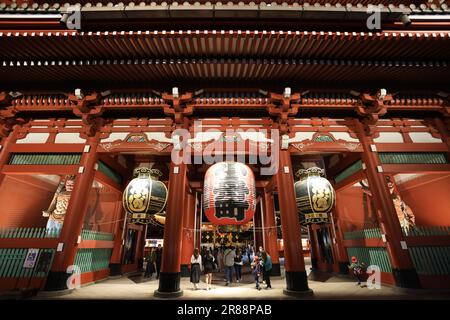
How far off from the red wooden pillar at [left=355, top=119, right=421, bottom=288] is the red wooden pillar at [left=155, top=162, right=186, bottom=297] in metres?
5.59

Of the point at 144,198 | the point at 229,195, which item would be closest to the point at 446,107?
the point at 229,195

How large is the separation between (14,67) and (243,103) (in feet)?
20.3

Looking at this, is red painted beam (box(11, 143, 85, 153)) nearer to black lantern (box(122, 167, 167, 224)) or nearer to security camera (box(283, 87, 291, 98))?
black lantern (box(122, 167, 167, 224))

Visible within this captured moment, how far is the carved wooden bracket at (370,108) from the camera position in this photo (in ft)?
20.9

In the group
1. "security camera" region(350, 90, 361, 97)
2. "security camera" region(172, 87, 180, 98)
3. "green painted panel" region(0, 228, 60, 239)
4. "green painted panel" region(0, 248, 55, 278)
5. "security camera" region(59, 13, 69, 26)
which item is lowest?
"green painted panel" region(0, 248, 55, 278)

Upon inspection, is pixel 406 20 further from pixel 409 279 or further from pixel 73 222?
pixel 73 222

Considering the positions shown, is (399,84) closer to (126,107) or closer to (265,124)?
(265,124)

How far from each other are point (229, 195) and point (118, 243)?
23.0ft

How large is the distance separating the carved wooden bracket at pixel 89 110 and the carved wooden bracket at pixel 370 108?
7.91 m

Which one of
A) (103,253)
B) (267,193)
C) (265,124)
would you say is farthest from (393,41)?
(103,253)

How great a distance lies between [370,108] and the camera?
666 cm

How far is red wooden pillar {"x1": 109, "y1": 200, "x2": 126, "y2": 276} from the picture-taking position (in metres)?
9.31

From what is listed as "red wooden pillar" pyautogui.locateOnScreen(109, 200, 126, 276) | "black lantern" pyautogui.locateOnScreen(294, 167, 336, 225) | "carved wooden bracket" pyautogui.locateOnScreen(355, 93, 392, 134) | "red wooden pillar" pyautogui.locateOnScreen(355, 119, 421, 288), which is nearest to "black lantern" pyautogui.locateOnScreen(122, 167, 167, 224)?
"black lantern" pyautogui.locateOnScreen(294, 167, 336, 225)

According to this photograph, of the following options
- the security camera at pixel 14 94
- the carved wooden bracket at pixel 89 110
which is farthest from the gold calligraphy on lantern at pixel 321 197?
the security camera at pixel 14 94
